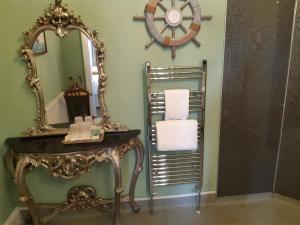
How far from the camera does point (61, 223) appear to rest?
2217 mm

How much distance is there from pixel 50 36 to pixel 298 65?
1817mm

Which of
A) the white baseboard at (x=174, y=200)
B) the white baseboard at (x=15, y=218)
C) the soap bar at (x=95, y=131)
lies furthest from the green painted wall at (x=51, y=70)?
the white baseboard at (x=174, y=200)

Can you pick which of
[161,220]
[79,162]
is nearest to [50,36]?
[79,162]

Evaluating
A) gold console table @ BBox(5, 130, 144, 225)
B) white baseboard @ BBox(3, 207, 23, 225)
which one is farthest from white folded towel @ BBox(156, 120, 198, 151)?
white baseboard @ BBox(3, 207, 23, 225)

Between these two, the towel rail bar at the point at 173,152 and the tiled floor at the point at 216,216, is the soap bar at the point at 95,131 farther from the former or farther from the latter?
the tiled floor at the point at 216,216

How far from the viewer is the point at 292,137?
2.22 m

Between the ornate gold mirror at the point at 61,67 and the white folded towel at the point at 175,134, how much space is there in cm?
34

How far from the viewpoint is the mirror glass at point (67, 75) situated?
1883 mm

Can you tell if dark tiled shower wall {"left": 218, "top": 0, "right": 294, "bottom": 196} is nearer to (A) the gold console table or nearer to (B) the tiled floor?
(B) the tiled floor

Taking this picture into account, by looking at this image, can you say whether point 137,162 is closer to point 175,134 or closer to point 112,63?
point 175,134

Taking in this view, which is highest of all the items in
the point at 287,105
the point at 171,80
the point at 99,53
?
the point at 99,53

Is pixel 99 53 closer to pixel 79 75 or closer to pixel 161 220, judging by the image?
pixel 79 75

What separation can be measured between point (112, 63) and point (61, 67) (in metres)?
0.36

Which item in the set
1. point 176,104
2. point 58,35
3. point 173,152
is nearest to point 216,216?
point 173,152
